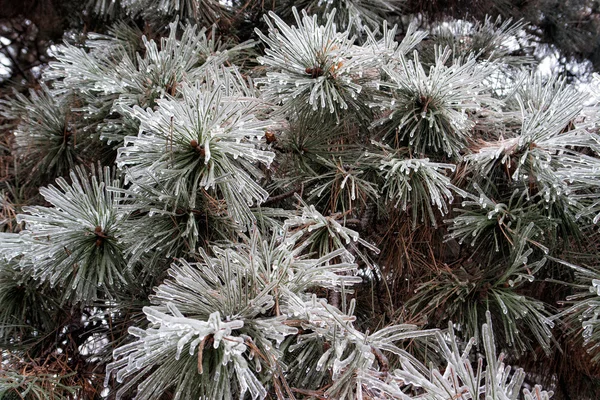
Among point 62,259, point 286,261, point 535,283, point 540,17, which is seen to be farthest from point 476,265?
point 540,17

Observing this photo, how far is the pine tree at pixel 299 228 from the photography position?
2.12 feet

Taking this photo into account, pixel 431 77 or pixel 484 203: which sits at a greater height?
pixel 431 77

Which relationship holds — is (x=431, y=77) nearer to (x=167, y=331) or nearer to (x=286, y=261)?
(x=286, y=261)

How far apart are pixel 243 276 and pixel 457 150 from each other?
461 mm

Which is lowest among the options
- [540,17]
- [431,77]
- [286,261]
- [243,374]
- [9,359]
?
[9,359]

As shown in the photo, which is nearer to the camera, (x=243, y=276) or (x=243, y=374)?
(x=243, y=374)

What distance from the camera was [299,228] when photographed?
85cm

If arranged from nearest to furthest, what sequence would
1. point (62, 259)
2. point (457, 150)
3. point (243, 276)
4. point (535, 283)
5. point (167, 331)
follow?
1. point (167, 331)
2. point (243, 276)
3. point (62, 259)
4. point (457, 150)
5. point (535, 283)

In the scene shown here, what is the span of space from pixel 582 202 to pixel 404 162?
0.31 m

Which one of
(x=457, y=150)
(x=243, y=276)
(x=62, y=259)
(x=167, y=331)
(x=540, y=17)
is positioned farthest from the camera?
(x=540, y=17)

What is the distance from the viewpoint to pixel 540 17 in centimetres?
182

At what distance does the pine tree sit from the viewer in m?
0.65

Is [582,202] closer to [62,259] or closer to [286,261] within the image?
[286,261]

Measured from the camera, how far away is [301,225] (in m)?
0.85
